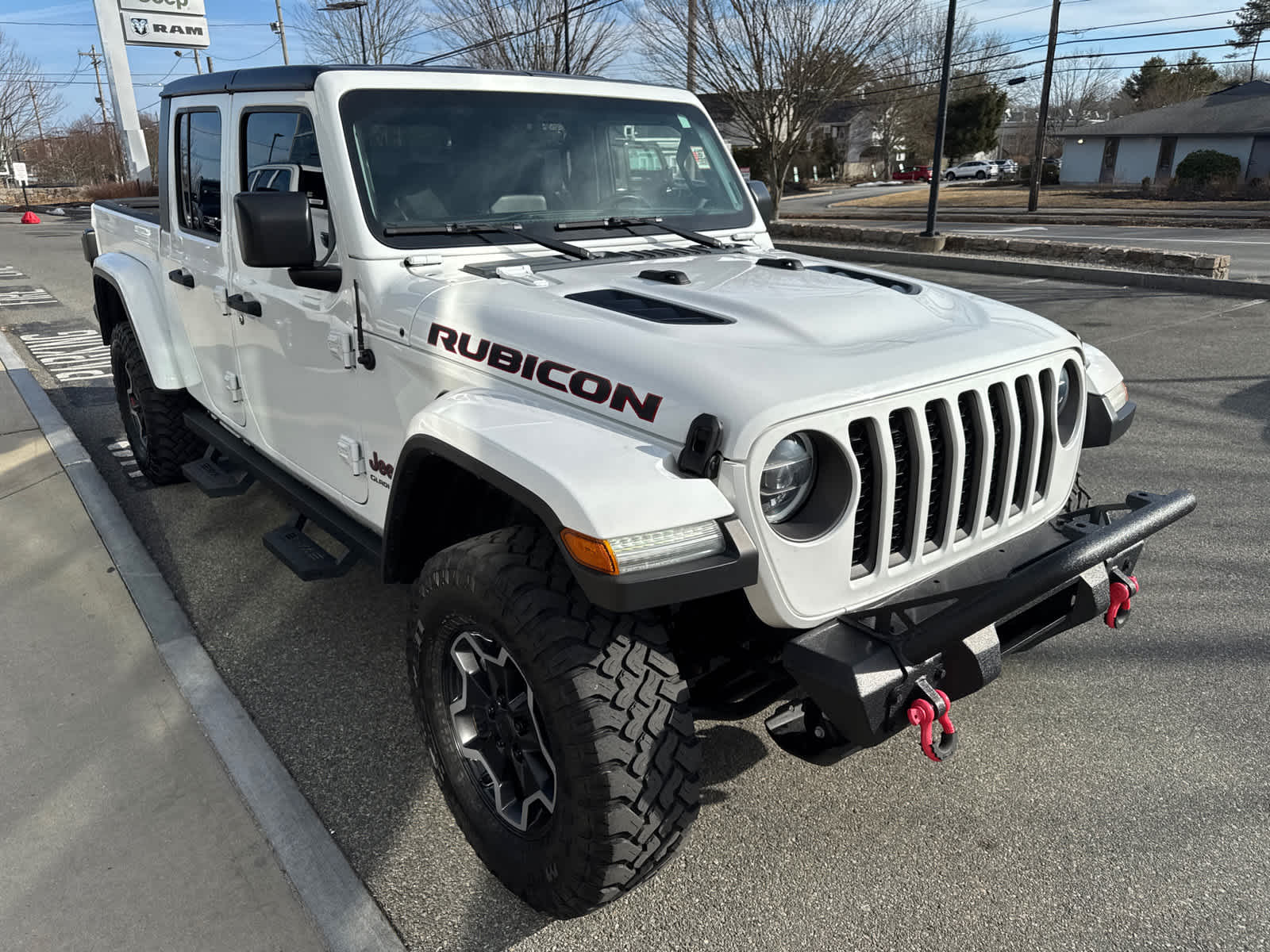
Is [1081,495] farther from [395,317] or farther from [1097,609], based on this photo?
[395,317]

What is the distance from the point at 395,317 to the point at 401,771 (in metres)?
1.35

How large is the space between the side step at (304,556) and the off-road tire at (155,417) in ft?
4.85

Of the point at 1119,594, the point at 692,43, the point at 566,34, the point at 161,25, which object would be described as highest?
the point at 161,25

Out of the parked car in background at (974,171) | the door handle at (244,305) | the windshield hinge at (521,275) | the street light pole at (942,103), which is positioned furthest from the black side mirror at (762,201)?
the parked car in background at (974,171)

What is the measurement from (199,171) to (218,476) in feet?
4.40

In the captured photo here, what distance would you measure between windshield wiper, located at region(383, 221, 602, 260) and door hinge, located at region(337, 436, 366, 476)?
0.67 meters

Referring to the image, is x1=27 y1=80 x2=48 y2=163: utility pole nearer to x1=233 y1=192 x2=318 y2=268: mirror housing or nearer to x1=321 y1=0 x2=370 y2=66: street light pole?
x1=321 y1=0 x2=370 y2=66: street light pole

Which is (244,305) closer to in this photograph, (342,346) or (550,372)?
(342,346)

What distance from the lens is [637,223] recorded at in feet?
11.0

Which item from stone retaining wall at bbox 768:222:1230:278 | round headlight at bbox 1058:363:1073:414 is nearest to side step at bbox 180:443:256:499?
round headlight at bbox 1058:363:1073:414

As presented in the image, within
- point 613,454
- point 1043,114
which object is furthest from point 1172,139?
point 613,454

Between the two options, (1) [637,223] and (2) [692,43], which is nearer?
(1) [637,223]

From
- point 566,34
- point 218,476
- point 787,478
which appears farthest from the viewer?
point 566,34

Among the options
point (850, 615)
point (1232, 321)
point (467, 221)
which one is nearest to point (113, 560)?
point (467, 221)
